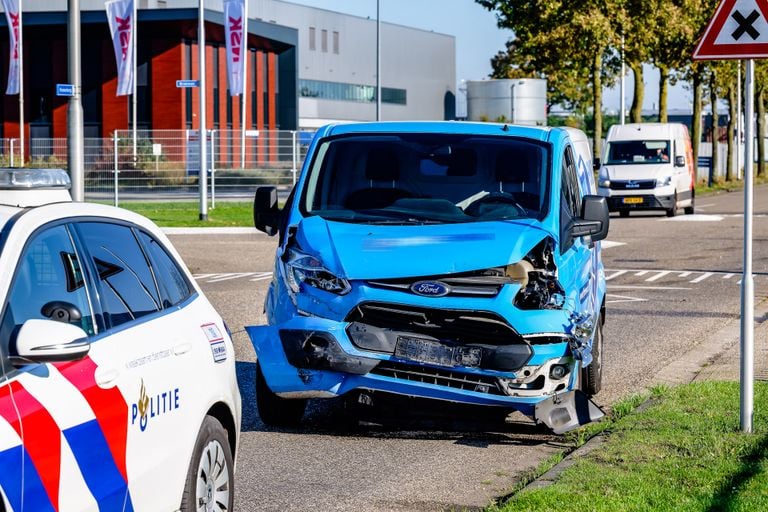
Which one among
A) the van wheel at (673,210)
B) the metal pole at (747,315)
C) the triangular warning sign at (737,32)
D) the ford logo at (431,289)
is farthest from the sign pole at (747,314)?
the van wheel at (673,210)

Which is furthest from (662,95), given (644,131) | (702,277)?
(702,277)

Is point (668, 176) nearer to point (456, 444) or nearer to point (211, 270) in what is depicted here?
point (211, 270)

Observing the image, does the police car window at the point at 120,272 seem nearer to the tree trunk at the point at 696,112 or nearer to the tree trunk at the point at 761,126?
the tree trunk at the point at 696,112

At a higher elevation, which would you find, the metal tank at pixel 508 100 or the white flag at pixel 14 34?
the white flag at pixel 14 34

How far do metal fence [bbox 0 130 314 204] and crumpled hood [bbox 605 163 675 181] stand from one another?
8.82m

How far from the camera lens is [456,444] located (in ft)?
27.7

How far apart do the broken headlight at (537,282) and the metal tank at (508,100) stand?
49.6 meters

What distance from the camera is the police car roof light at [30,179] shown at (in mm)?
5023

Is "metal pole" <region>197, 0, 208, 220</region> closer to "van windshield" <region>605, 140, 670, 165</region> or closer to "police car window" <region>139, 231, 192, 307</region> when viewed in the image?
"van windshield" <region>605, 140, 670, 165</region>

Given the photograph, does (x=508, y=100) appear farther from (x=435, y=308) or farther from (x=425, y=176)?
(x=435, y=308)

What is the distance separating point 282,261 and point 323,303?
52 centimetres

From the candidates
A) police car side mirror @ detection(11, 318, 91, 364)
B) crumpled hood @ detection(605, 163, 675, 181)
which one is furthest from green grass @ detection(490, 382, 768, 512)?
crumpled hood @ detection(605, 163, 675, 181)

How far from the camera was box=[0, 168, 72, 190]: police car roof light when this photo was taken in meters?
5.02

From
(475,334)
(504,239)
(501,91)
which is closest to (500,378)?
(475,334)
